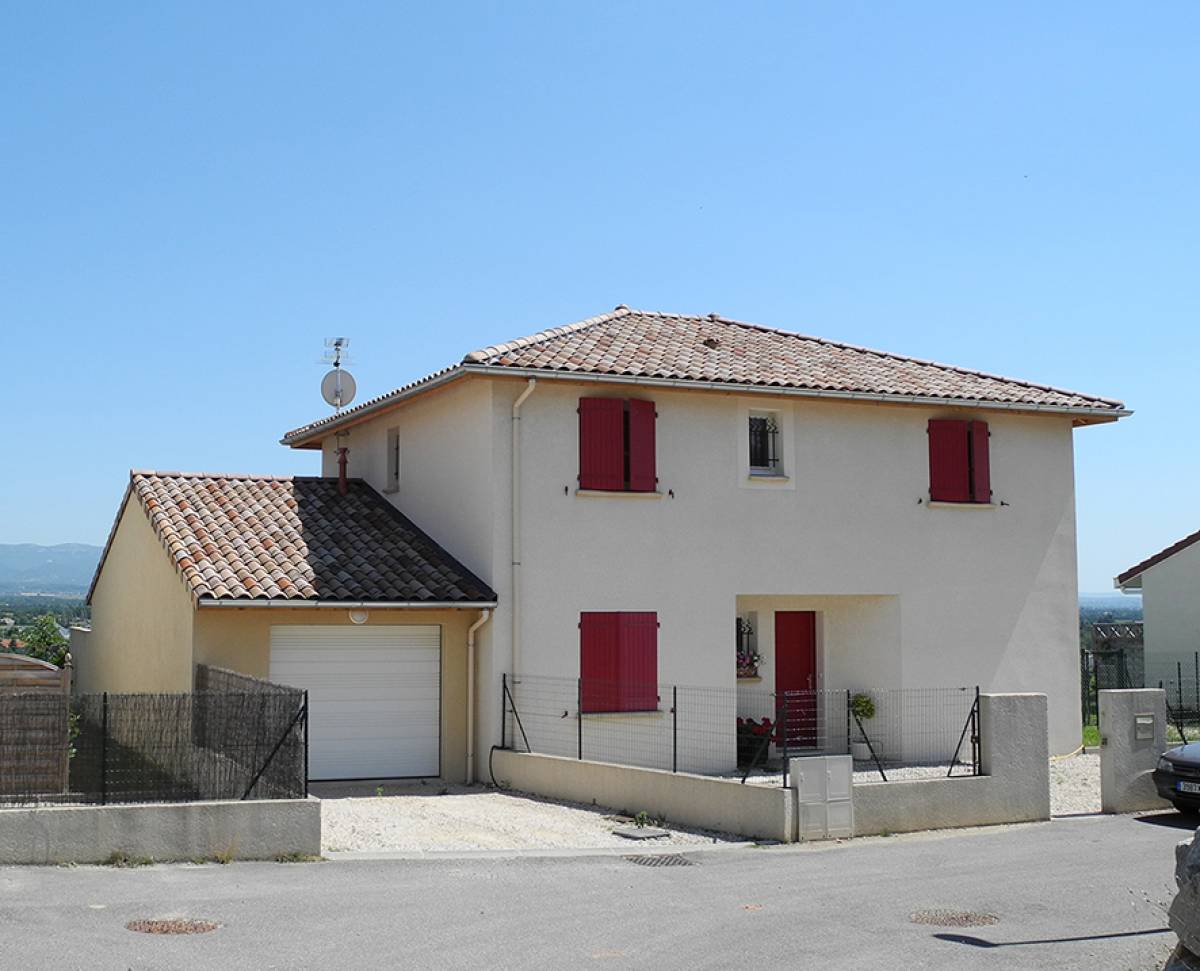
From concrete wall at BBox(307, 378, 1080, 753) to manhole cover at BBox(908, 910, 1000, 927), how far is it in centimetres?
890

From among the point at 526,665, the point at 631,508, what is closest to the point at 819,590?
the point at 631,508

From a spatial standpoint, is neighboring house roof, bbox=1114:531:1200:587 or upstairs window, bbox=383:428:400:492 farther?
neighboring house roof, bbox=1114:531:1200:587

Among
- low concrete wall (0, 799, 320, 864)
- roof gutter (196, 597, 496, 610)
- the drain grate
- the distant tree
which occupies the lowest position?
the drain grate

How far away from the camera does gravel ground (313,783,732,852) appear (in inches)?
571

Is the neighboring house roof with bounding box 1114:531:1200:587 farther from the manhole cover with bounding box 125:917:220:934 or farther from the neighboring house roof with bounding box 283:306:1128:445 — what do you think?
the manhole cover with bounding box 125:917:220:934

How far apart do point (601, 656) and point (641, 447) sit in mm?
2959

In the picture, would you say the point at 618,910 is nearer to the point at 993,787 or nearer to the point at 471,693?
the point at 993,787

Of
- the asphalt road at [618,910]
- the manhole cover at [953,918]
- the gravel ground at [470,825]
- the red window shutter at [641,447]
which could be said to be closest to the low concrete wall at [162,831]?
the asphalt road at [618,910]

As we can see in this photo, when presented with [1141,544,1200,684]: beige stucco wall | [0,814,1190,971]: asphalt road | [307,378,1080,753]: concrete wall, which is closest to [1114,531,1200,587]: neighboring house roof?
[1141,544,1200,684]: beige stucco wall

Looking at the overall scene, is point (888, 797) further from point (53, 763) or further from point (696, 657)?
point (53, 763)

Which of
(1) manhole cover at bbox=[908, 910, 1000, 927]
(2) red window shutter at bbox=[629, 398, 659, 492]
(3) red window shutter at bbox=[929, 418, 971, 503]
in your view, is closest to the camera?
(1) manhole cover at bbox=[908, 910, 1000, 927]

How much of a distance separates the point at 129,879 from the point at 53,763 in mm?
1946

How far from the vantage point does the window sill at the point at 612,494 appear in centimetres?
1984

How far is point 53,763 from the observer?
13391 millimetres
